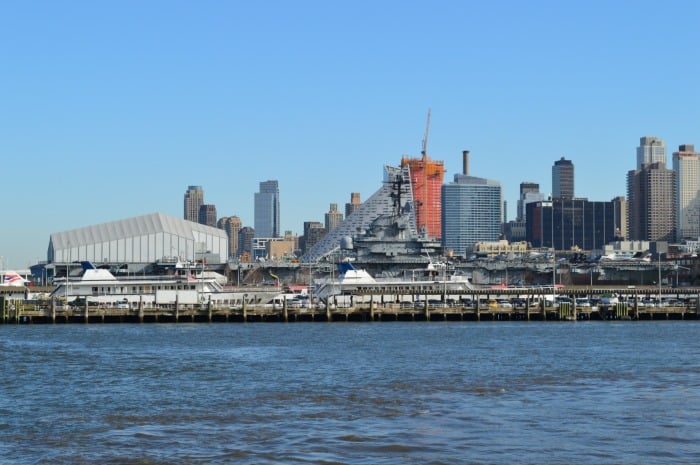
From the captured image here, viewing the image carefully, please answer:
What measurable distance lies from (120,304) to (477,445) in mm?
74133

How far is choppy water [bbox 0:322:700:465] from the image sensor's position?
3142cm

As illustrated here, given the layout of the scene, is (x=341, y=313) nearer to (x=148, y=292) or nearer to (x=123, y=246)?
(x=148, y=292)

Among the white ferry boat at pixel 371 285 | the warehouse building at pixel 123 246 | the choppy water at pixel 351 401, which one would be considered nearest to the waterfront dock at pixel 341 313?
the white ferry boat at pixel 371 285

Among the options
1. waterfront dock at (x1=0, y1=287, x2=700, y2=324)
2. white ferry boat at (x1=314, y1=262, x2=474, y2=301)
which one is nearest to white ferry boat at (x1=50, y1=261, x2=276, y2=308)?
waterfront dock at (x1=0, y1=287, x2=700, y2=324)

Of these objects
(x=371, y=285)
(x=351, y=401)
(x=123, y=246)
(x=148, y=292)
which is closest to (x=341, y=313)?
(x=371, y=285)

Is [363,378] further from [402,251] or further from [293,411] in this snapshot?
[402,251]

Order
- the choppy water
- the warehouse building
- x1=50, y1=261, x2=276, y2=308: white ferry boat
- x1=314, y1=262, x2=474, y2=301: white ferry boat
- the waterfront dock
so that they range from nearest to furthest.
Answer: the choppy water < the waterfront dock < x1=50, y1=261, x2=276, y2=308: white ferry boat < x1=314, y1=262, x2=474, y2=301: white ferry boat < the warehouse building

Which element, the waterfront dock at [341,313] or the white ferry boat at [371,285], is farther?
the white ferry boat at [371,285]

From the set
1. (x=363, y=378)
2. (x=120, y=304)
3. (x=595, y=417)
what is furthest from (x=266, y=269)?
(x=595, y=417)

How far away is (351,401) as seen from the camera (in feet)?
134

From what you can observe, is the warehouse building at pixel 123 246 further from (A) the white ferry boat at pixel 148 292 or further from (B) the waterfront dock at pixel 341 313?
(B) the waterfront dock at pixel 341 313

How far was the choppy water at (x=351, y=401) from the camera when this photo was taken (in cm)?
3142

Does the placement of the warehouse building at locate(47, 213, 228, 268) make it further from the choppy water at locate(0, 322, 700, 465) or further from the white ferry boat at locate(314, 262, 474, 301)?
the choppy water at locate(0, 322, 700, 465)

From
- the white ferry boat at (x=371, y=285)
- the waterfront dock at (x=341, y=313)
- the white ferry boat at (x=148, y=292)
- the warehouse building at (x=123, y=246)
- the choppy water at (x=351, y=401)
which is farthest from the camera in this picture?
the warehouse building at (x=123, y=246)
